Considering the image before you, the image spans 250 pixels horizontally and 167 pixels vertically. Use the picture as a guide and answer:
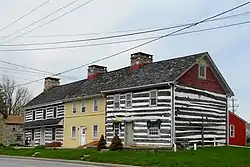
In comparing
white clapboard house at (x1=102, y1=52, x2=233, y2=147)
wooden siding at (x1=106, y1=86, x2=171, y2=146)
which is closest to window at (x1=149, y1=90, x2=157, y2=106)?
white clapboard house at (x1=102, y1=52, x2=233, y2=147)

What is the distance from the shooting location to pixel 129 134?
37938 millimetres

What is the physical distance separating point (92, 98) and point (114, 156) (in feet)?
49.6

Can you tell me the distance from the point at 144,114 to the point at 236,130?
12.5 meters

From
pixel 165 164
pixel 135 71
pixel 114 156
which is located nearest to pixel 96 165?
pixel 114 156

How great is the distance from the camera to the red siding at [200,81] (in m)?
35.5

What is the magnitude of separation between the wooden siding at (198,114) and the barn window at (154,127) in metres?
1.47

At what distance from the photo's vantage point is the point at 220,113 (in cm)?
3928

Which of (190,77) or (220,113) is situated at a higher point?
(190,77)

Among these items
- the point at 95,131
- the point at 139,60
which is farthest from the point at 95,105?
the point at 139,60

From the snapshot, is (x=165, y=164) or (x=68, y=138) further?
(x=68, y=138)

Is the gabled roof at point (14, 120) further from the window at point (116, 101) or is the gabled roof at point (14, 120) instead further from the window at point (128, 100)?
the window at point (128, 100)

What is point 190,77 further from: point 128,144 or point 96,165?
point 96,165

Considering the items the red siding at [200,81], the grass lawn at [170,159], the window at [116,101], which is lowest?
the grass lawn at [170,159]

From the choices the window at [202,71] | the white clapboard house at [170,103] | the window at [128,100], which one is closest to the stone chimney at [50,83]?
the white clapboard house at [170,103]
